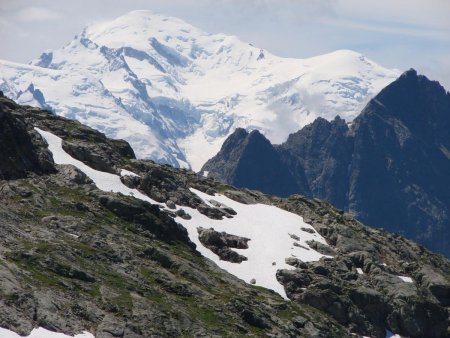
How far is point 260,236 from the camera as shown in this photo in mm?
156625

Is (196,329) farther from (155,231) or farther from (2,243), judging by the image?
(155,231)

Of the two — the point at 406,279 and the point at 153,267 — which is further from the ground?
the point at 406,279

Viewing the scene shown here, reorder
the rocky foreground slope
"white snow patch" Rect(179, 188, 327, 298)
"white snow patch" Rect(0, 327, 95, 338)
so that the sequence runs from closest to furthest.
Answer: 1. "white snow patch" Rect(0, 327, 95, 338)
2. the rocky foreground slope
3. "white snow patch" Rect(179, 188, 327, 298)

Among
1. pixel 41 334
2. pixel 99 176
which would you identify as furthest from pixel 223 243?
pixel 41 334

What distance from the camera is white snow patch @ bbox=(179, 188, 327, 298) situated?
142m

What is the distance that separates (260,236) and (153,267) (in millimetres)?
42969

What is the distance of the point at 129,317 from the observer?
3804 inches

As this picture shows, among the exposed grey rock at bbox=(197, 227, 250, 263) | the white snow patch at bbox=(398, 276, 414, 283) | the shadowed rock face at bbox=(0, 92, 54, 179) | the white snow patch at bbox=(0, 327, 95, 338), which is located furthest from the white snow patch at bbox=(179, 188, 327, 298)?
the white snow patch at bbox=(0, 327, 95, 338)

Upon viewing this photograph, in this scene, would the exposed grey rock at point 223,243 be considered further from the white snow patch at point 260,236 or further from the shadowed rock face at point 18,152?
the shadowed rock face at point 18,152

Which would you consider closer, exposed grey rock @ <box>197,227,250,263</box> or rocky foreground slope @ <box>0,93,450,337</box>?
rocky foreground slope @ <box>0,93,450,337</box>

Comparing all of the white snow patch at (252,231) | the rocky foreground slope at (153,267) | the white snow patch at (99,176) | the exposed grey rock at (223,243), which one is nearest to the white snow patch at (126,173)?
the rocky foreground slope at (153,267)

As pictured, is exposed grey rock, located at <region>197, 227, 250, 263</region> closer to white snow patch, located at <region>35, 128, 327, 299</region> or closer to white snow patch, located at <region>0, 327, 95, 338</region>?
white snow patch, located at <region>35, 128, 327, 299</region>

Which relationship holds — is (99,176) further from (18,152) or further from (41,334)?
(41,334)

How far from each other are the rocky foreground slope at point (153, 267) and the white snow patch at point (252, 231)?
183 cm
